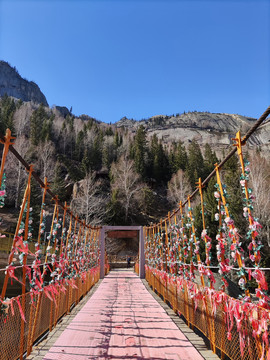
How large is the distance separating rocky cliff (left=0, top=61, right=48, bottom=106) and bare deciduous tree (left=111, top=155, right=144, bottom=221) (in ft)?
236

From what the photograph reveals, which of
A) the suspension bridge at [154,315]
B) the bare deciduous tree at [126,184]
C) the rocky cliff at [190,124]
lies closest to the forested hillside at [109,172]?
the bare deciduous tree at [126,184]

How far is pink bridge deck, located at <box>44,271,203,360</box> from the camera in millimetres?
2596

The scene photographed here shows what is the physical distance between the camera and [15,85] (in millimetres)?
88625

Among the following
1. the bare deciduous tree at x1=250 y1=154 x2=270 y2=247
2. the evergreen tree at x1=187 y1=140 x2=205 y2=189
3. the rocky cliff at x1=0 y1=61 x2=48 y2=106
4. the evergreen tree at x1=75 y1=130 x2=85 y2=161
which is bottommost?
the bare deciduous tree at x1=250 y1=154 x2=270 y2=247

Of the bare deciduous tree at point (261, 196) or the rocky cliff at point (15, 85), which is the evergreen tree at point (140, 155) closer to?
the bare deciduous tree at point (261, 196)

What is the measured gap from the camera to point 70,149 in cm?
3728

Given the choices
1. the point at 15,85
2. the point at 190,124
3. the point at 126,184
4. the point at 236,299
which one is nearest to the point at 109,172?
the point at 126,184

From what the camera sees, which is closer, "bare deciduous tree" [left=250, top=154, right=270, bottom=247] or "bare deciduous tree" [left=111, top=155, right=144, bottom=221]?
"bare deciduous tree" [left=250, top=154, right=270, bottom=247]

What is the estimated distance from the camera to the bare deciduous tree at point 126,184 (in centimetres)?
2656

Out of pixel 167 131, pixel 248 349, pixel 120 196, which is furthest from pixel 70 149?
pixel 167 131

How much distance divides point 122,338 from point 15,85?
339 ft

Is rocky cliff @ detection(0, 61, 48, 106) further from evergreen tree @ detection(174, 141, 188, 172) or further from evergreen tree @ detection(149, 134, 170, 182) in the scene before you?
evergreen tree @ detection(174, 141, 188, 172)

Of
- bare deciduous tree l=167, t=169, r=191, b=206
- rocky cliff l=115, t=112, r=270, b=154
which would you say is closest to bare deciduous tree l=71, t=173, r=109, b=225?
bare deciduous tree l=167, t=169, r=191, b=206

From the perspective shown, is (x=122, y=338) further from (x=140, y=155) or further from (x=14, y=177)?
(x=140, y=155)
